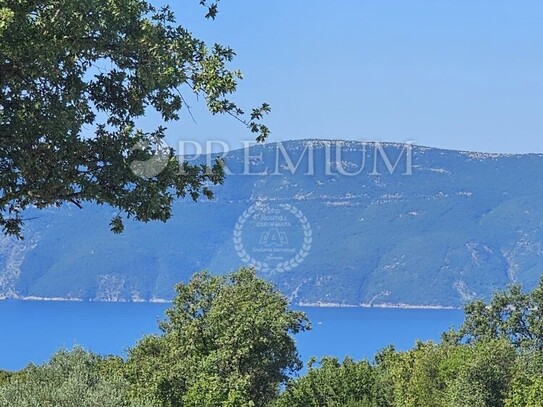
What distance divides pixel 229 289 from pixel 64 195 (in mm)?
33853

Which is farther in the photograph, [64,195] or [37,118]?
[64,195]

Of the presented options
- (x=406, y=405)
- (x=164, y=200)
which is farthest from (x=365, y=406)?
(x=164, y=200)

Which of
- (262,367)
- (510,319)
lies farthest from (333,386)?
(510,319)

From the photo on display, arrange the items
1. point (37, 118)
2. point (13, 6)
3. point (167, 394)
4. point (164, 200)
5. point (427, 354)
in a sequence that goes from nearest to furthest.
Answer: point (13, 6) → point (37, 118) → point (164, 200) → point (167, 394) → point (427, 354)

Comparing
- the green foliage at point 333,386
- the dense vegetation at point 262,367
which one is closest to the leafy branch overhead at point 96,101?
the dense vegetation at point 262,367

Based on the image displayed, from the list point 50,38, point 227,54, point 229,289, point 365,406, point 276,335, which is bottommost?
point 50,38

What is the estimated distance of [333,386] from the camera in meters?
44.9

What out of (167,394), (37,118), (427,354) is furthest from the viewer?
(427,354)

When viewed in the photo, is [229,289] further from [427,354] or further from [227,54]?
[227,54]

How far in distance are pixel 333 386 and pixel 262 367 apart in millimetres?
6753

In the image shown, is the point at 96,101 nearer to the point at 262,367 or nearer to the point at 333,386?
the point at 262,367

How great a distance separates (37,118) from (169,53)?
54.7 inches

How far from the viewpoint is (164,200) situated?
8672 millimetres

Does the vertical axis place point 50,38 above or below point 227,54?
below
